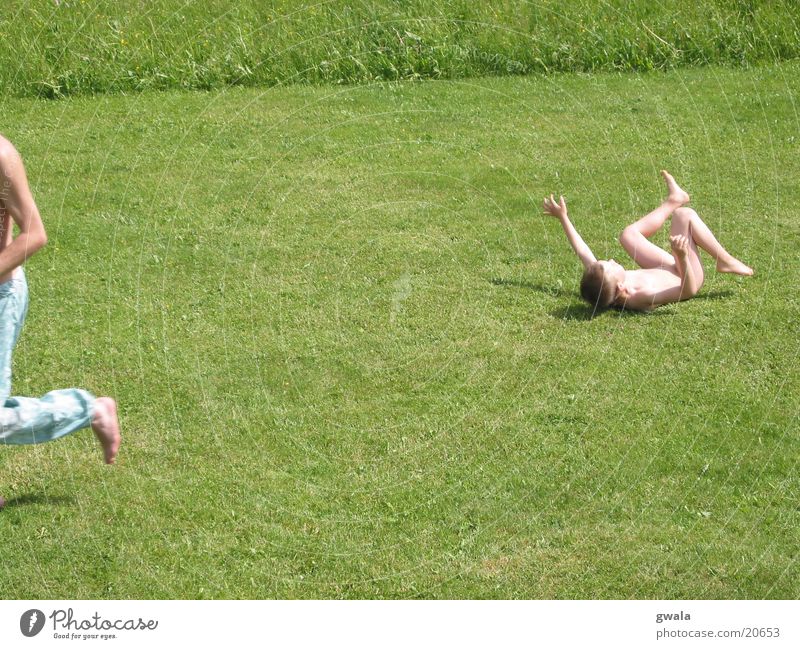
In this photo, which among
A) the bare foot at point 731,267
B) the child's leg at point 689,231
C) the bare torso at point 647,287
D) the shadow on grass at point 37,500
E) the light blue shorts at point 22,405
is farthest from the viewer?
the bare foot at point 731,267

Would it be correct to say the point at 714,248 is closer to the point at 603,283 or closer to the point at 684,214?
the point at 684,214

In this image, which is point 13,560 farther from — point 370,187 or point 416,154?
point 416,154

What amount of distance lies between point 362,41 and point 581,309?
502 cm

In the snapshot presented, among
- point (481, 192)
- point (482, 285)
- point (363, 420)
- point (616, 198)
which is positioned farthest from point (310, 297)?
point (616, 198)

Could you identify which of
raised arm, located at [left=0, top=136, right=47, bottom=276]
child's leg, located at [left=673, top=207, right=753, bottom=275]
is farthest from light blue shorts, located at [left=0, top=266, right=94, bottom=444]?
child's leg, located at [left=673, top=207, right=753, bottom=275]

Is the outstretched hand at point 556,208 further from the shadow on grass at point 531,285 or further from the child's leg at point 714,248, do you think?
the child's leg at point 714,248

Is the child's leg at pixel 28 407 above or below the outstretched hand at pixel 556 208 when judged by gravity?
above

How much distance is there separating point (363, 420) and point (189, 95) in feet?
19.0

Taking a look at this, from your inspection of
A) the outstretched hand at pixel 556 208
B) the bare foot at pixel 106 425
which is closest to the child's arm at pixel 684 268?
the outstretched hand at pixel 556 208

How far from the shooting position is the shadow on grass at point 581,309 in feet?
23.7

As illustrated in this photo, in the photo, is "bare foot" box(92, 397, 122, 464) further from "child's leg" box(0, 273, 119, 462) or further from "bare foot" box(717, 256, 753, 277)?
"bare foot" box(717, 256, 753, 277)

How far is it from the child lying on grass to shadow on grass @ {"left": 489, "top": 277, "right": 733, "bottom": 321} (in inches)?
1.7
